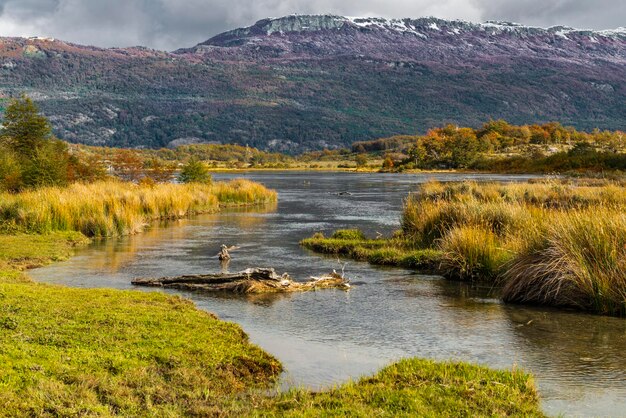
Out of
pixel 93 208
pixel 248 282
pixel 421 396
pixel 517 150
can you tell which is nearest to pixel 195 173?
pixel 93 208

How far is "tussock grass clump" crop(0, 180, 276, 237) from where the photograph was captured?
29469 millimetres

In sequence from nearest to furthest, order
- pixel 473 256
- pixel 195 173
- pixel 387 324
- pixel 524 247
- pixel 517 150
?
pixel 387 324 → pixel 524 247 → pixel 473 256 → pixel 195 173 → pixel 517 150

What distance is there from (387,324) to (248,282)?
4813 mm

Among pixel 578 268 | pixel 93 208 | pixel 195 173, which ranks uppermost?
pixel 195 173

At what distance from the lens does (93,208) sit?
32219 mm

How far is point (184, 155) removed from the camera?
186 meters

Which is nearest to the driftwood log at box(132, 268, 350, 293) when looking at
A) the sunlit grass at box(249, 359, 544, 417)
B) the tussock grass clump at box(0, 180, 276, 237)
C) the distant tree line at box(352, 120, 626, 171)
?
the sunlit grass at box(249, 359, 544, 417)

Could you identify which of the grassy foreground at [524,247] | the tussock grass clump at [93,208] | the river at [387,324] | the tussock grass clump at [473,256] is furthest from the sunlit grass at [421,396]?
the tussock grass clump at [93,208]

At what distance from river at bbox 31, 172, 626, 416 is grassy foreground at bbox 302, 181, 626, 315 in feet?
2.13

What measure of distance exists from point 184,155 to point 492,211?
167 meters

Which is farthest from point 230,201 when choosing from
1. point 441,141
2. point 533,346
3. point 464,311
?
point 441,141

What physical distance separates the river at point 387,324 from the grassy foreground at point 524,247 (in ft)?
2.13

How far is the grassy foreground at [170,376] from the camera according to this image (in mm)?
8758

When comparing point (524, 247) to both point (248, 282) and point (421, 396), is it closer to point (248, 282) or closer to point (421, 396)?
point (248, 282)
